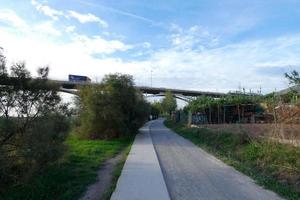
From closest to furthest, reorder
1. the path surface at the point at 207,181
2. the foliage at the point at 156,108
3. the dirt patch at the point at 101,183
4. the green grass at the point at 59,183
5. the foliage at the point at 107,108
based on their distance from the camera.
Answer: the path surface at the point at 207,181, the dirt patch at the point at 101,183, the green grass at the point at 59,183, the foliage at the point at 107,108, the foliage at the point at 156,108

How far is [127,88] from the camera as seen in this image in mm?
32125

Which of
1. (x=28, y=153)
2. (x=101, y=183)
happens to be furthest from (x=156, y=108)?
(x=28, y=153)

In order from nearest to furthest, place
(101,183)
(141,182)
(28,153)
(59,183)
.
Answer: (141,182) → (28,153) → (59,183) → (101,183)

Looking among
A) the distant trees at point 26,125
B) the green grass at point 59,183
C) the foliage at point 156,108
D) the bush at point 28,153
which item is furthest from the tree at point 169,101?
the bush at point 28,153

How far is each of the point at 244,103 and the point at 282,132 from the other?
2536 cm

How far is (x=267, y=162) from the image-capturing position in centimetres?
1291

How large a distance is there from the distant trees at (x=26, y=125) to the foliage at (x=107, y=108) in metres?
16.1

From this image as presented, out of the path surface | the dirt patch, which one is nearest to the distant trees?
the dirt patch

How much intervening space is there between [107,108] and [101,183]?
17818 mm

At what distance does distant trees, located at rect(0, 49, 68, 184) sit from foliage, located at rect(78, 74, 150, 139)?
16.1m

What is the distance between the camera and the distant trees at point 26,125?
1110 centimetres

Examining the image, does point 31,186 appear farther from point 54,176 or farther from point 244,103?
point 244,103

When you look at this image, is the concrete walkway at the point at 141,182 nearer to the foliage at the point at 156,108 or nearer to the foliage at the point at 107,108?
the foliage at the point at 107,108

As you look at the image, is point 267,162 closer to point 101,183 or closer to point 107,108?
point 101,183
